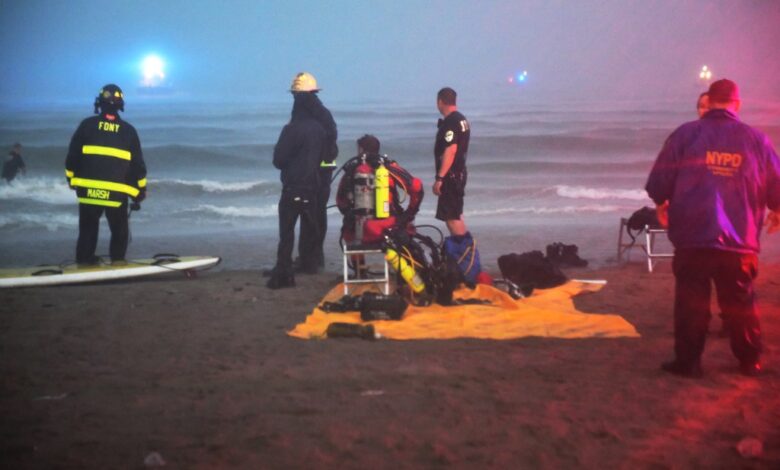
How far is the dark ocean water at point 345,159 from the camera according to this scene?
12172 mm

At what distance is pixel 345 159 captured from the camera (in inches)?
1020

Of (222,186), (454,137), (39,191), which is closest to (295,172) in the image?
(454,137)

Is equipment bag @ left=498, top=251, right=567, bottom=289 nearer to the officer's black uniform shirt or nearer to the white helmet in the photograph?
the officer's black uniform shirt

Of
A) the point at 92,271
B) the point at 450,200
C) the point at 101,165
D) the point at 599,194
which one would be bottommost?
the point at 92,271

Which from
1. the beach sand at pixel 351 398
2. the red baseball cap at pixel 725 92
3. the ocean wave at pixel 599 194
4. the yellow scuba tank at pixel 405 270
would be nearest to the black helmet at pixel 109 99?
the beach sand at pixel 351 398

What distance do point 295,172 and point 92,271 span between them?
200 centimetres

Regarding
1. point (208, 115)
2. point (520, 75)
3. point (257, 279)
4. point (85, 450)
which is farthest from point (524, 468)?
point (520, 75)

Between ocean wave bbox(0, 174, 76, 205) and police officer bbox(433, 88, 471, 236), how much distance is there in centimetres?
1279

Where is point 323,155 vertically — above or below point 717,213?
above

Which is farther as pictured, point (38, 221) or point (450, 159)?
point (38, 221)

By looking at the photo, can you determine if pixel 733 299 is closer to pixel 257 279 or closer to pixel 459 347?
pixel 459 347

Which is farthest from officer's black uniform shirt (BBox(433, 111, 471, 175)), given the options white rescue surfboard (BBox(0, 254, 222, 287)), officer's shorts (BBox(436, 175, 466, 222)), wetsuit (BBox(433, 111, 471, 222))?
white rescue surfboard (BBox(0, 254, 222, 287))

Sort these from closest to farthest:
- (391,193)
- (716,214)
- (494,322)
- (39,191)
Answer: (716,214), (494,322), (391,193), (39,191)

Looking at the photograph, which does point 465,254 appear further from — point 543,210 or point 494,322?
point 543,210
